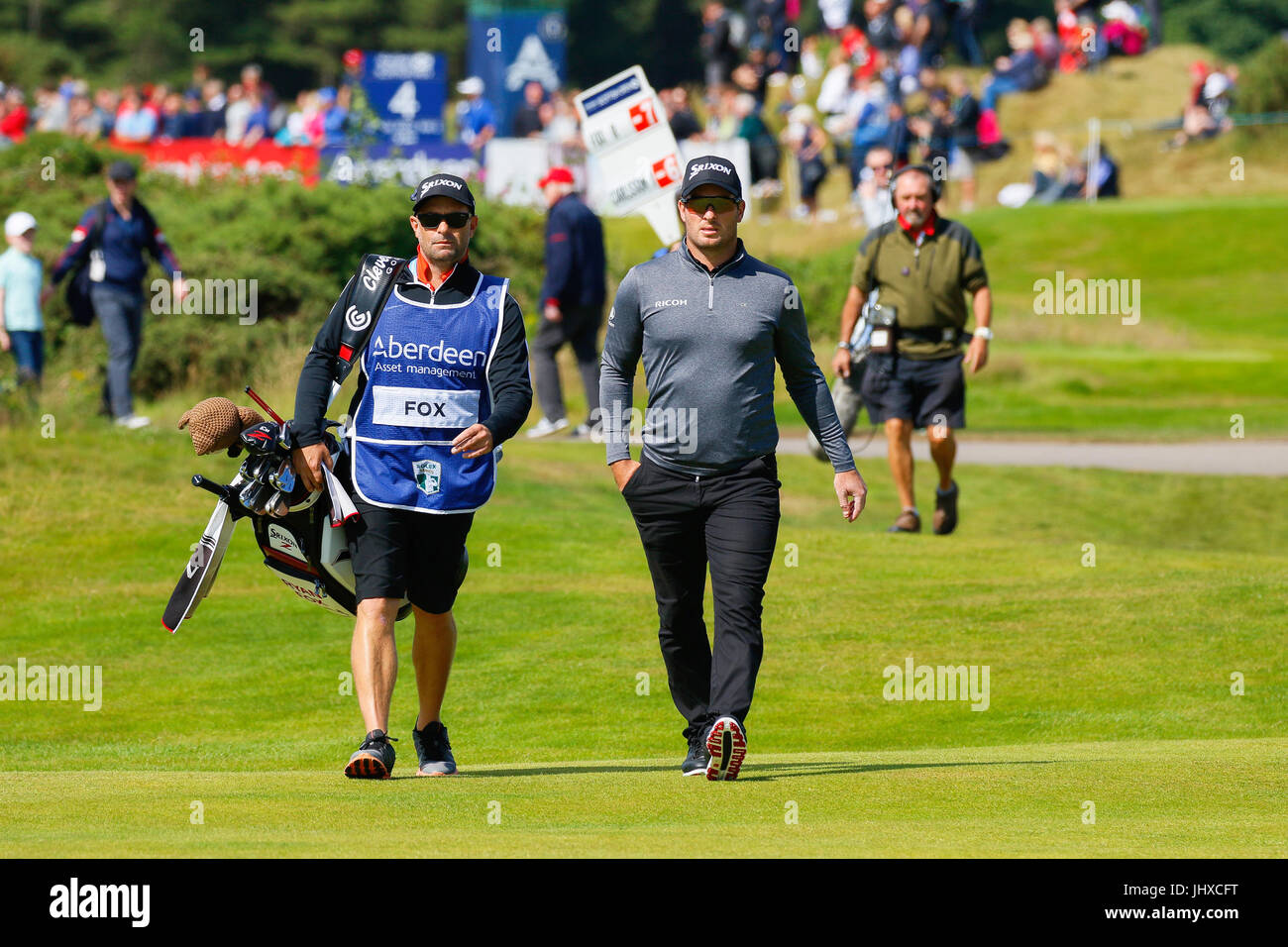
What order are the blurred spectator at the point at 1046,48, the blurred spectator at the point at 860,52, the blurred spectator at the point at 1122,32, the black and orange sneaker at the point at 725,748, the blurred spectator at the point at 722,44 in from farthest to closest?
the blurred spectator at the point at 1122,32 < the blurred spectator at the point at 722,44 < the blurred spectator at the point at 1046,48 < the blurred spectator at the point at 860,52 < the black and orange sneaker at the point at 725,748

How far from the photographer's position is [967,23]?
45.5 metres

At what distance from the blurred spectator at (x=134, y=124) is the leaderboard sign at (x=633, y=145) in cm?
2762

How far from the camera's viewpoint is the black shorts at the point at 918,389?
553 inches

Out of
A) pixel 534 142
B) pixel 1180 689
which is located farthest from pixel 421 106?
pixel 1180 689

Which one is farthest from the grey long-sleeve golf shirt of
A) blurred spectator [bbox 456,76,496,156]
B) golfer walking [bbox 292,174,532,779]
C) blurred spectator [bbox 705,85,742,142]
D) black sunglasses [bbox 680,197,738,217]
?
blurred spectator [bbox 456,76,496,156]

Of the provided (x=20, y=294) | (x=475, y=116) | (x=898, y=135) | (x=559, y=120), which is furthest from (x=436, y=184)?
(x=475, y=116)

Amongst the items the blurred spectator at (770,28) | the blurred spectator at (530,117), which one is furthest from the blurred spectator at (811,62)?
the blurred spectator at (530,117)

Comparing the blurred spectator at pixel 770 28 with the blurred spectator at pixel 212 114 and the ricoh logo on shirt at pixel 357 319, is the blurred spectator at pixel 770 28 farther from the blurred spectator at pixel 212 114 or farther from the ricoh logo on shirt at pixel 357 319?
the ricoh logo on shirt at pixel 357 319

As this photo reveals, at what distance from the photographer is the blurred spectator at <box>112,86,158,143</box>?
42.9m

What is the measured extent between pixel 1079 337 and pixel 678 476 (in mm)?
21838

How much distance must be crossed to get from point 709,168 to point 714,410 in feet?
3.11

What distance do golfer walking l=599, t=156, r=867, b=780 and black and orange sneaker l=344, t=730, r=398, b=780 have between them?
1230mm
